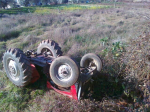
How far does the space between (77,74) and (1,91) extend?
2.83m

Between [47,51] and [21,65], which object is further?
[47,51]

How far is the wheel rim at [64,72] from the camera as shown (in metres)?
3.20

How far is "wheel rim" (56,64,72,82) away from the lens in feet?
10.5

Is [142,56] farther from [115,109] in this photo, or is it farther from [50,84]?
[50,84]

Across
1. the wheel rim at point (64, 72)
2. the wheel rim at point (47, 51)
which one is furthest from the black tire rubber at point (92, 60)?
the wheel rim at point (47, 51)

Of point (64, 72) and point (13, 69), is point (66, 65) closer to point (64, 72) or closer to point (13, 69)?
point (64, 72)

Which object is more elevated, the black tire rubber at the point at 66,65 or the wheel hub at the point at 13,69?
the black tire rubber at the point at 66,65

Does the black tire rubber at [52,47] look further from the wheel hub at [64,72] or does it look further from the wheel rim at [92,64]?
the wheel hub at [64,72]

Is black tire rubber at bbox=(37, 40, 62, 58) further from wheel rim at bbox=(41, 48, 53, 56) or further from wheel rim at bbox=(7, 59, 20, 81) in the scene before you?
wheel rim at bbox=(7, 59, 20, 81)

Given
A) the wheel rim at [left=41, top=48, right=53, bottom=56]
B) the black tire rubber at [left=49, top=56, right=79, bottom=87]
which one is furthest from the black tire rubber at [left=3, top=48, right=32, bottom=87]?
the wheel rim at [left=41, top=48, right=53, bottom=56]

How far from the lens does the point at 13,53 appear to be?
389cm

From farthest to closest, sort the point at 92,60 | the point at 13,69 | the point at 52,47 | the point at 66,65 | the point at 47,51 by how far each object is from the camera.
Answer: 1. the point at 47,51
2. the point at 52,47
3. the point at 92,60
4. the point at 13,69
5. the point at 66,65

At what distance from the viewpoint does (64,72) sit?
325cm

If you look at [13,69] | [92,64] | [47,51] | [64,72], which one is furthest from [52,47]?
[64,72]
